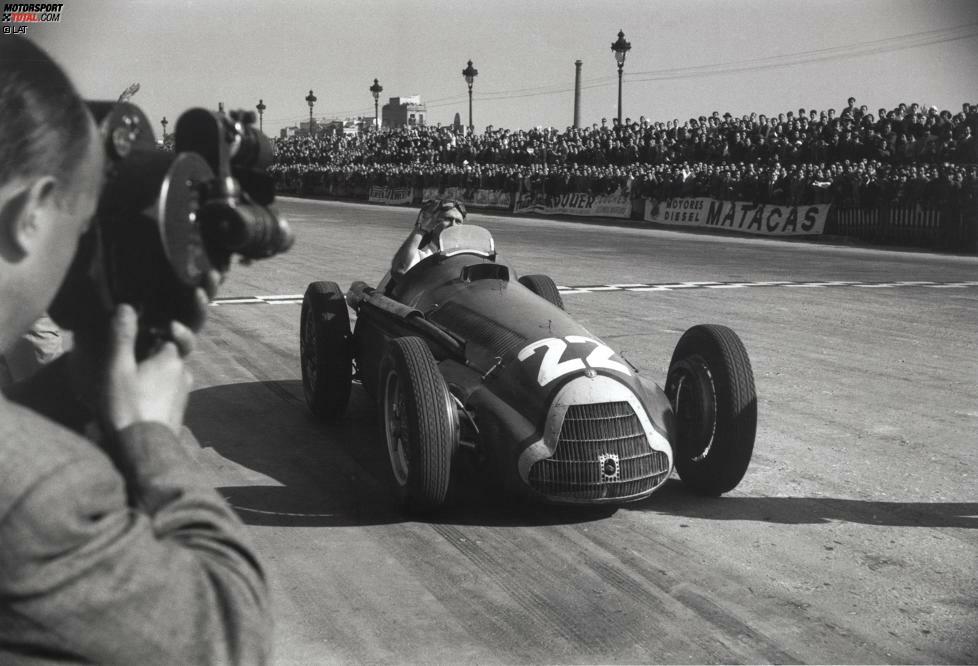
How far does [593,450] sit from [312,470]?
184 centimetres

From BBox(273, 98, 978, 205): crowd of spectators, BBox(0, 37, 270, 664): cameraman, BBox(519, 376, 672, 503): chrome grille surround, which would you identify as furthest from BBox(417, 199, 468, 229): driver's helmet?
BBox(273, 98, 978, 205): crowd of spectators

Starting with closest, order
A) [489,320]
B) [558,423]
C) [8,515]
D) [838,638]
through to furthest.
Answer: [8,515] → [838,638] → [558,423] → [489,320]

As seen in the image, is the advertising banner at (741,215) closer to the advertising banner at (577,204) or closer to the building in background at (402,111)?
the advertising banner at (577,204)

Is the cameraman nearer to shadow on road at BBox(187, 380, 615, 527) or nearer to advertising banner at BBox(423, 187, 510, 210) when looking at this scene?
shadow on road at BBox(187, 380, 615, 527)

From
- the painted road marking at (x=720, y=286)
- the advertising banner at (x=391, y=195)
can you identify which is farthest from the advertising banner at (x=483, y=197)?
the painted road marking at (x=720, y=286)

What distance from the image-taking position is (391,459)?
527cm

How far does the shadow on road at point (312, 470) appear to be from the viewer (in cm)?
502

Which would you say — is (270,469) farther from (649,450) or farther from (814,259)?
(814,259)

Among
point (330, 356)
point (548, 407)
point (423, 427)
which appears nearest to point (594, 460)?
point (548, 407)

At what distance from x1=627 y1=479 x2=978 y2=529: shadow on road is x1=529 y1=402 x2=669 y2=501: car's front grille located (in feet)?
1.38

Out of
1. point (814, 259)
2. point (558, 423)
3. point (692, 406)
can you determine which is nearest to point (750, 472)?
point (692, 406)

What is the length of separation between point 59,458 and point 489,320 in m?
4.62

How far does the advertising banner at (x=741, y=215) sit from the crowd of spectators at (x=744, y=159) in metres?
0.24

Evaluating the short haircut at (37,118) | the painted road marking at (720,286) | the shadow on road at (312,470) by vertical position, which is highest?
the short haircut at (37,118)
